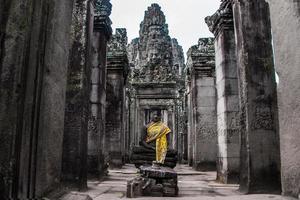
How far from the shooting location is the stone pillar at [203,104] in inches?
531

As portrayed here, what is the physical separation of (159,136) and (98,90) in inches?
90.7

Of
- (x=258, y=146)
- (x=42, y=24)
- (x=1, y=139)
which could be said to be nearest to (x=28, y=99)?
(x=1, y=139)

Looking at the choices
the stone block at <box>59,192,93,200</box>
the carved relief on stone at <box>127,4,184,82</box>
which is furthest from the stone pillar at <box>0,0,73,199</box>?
the carved relief on stone at <box>127,4,184,82</box>

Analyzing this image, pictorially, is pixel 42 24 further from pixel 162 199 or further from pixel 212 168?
pixel 212 168

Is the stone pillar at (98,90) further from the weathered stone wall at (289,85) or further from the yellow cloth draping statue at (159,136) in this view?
the weathered stone wall at (289,85)

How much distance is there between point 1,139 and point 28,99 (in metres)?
0.37

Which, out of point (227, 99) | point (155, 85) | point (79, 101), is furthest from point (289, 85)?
point (155, 85)

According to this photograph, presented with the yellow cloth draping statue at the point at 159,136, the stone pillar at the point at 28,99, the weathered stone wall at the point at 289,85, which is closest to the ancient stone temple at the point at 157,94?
the yellow cloth draping statue at the point at 159,136

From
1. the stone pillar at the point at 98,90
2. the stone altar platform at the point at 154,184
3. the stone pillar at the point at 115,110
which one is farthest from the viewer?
the stone pillar at the point at 115,110

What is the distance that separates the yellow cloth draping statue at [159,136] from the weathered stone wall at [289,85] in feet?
14.8

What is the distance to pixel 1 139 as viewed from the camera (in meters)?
2.56

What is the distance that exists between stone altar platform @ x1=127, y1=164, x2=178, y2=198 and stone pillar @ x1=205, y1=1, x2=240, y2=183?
242 cm

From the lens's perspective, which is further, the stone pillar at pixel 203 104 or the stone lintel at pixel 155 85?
the stone lintel at pixel 155 85

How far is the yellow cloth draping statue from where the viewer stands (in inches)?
312
